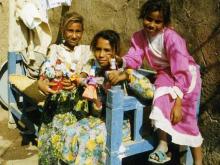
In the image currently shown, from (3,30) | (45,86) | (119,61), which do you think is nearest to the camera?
(45,86)

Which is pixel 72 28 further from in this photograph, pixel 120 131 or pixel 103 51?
pixel 120 131

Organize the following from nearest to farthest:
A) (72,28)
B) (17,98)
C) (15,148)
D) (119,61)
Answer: (119,61) < (72,28) < (15,148) < (17,98)

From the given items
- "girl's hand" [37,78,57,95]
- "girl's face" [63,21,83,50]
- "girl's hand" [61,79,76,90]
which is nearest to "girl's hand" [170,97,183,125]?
"girl's hand" [61,79,76,90]

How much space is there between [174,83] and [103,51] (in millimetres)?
536

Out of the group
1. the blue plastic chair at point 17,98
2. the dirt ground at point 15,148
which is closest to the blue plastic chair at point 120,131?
the dirt ground at point 15,148

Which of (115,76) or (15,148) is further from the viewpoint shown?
(15,148)

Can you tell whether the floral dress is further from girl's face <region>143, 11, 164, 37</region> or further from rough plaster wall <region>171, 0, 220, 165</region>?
rough plaster wall <region>171, 0, 220, 165</region>

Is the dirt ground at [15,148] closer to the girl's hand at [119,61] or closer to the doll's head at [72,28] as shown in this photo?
the doll's head at [72,28]

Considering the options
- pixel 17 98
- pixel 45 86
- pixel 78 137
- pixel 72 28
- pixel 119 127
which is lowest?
pixel 17 98

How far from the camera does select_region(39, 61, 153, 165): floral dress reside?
279 centimetres

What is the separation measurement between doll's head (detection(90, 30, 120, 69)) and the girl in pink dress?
0.29ft

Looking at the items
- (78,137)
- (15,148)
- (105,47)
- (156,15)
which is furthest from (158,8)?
(15,148)

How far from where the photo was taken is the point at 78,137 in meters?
2.85

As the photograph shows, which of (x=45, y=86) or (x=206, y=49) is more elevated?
(x=206, y=49)
